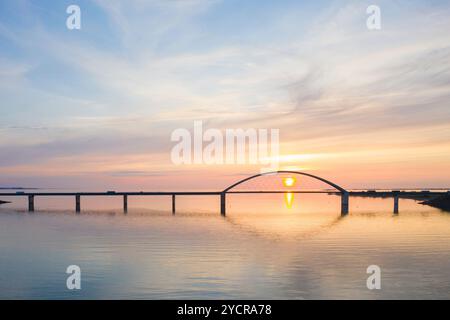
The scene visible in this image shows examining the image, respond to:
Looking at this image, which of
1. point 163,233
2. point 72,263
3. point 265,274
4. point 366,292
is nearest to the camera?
point 366,292

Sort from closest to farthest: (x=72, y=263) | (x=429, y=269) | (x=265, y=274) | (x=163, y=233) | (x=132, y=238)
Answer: (x=265, y=274) < (x=429, y=269) < (x=72, y=263) < (x=132, y=238) < (x=163, y=233)

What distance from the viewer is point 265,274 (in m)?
45.9

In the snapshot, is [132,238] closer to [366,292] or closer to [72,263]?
[72,263]
